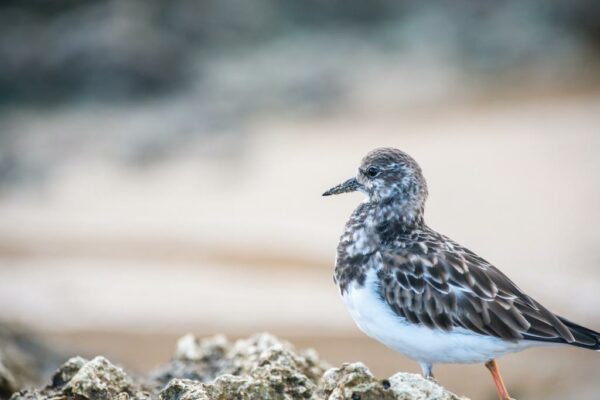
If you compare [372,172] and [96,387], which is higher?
[372,172]

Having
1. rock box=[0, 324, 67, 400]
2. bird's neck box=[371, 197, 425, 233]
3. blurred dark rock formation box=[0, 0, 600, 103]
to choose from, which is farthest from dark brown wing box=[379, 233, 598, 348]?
blurred dark rock formation box=[0, 0, 600, 103]

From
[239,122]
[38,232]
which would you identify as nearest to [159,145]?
[239,122]

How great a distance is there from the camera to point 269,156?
45.9ft

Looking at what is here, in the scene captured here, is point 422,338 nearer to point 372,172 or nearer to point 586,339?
point 586,339

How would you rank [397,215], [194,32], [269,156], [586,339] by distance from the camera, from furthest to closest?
1. [194,32]
2. [269,156]
3. [397,215]
4. [586,339]

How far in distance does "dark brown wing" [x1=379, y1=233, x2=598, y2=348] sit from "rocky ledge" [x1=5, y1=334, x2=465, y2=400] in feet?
1.91

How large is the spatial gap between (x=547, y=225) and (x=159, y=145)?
21.3 ft

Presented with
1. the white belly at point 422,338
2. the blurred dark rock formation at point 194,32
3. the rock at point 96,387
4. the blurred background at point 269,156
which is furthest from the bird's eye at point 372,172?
the blurred dark rock formation at point 194,32

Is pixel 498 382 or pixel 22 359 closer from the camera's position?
pixel 498 382

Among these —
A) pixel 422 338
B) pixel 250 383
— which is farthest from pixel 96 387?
pixel 422 338

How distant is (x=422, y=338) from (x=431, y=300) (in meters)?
0.18

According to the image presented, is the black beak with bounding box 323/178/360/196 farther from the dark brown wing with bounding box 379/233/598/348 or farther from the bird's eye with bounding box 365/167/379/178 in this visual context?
the dark brown wing with bounding box 379/233/598/348

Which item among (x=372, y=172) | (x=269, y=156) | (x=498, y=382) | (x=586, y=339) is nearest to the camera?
(x=586, y=339)

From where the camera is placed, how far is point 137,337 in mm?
8664
